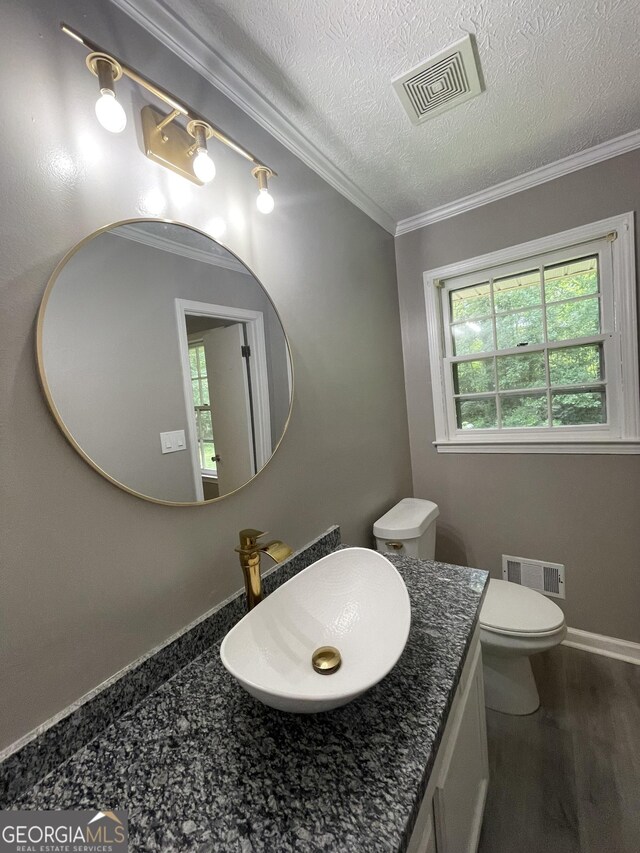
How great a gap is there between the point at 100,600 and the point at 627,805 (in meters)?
1.79

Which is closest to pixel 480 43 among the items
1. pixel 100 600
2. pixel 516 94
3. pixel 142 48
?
pixel 516 94

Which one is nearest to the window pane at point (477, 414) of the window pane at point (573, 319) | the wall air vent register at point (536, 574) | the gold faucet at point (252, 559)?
the window pane at point (573, 319)

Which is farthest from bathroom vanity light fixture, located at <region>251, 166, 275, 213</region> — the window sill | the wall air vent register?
the wall air vent register

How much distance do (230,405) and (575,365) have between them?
1.80m

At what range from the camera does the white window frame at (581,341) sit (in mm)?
1675

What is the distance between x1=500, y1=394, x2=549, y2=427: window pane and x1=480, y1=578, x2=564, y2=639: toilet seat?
0.88 meters

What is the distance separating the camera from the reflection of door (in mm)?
1053

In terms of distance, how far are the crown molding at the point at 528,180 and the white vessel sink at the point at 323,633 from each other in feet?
6.39

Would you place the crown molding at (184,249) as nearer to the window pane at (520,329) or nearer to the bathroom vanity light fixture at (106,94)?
the bathroom vanity light fixture at (106,94)

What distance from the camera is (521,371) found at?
199cm

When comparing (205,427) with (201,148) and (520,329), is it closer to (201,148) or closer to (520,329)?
(201,148)

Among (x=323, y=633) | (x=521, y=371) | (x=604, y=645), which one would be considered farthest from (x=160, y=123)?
(x=604, y=645)

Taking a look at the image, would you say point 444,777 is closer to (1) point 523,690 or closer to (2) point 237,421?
(2) point 237,421

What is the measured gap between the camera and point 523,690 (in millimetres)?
1551
